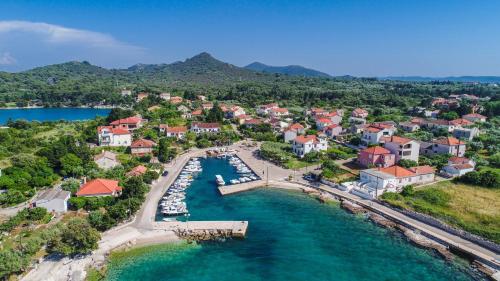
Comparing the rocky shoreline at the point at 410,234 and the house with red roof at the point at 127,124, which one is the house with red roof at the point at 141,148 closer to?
the house with red roof at the point at 127,124

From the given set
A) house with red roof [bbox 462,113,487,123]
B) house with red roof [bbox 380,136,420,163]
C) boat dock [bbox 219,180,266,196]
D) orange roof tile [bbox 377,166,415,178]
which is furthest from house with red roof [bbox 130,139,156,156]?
house with red roof [bbox 462,113,487,123]

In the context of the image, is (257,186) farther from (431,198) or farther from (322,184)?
(431,198)

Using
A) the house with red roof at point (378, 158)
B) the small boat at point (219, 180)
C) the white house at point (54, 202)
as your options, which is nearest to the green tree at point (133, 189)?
the white house at point (54, 202)

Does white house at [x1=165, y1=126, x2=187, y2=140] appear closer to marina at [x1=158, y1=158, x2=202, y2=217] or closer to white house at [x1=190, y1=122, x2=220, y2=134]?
white house at [x1=190, y1=122, x2=220, y2=134]

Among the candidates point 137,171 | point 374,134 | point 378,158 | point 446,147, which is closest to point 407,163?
point 378,158

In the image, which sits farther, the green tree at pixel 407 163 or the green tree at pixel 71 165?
the green tree at pixel 407 163

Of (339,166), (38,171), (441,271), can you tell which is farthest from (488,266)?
(38,171)
